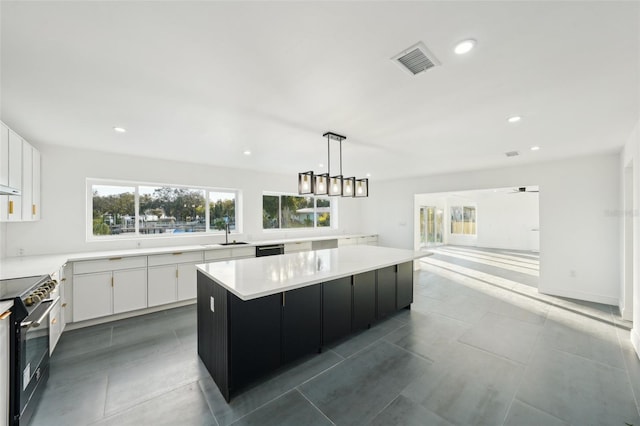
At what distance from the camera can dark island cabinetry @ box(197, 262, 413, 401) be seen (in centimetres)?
205

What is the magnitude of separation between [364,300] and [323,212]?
4590mm

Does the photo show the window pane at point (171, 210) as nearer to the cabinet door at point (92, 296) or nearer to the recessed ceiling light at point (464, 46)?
the cabinet door at point (92, 296)

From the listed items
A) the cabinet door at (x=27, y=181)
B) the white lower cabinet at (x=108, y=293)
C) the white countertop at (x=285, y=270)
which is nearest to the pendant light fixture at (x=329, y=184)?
the white countertop at (x=285, y=270)

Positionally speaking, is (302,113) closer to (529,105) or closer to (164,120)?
(164,120)

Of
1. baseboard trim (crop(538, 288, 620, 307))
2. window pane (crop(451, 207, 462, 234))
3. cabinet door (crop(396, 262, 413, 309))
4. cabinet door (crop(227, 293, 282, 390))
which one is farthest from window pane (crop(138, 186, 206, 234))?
window pane (crop(451, 207, 462, 234))

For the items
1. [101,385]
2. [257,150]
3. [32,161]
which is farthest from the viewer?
[257,150]

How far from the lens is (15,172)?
8.77 feet

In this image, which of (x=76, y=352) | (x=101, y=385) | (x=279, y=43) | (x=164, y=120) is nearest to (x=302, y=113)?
(x=279, y=43)

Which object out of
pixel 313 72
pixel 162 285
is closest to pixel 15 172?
pixel 162 285

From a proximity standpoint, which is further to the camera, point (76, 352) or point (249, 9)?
point (76, 352)

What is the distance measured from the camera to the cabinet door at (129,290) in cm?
354

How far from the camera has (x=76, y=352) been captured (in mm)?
2705

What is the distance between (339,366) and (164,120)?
10.2ft

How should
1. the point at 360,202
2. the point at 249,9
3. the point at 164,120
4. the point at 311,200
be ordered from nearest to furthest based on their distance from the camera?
the point at 249,9
the point at 164,120
the point at 311,200
the point at 360,202
